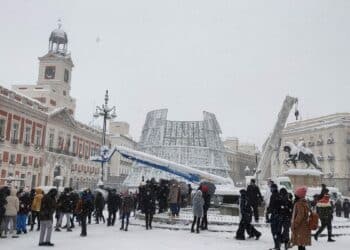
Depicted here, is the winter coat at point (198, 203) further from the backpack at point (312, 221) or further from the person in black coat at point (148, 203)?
the backpack at point (312, 221)

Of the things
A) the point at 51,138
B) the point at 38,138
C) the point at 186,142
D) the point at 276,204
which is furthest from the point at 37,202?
the point at 51,138

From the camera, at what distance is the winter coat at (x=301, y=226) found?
817 centimetres

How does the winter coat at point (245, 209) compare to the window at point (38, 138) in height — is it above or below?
below

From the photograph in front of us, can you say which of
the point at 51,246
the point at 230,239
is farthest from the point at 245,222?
the point at 51,246

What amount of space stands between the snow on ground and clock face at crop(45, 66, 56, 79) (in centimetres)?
5299

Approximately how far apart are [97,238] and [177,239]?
7.58 ft

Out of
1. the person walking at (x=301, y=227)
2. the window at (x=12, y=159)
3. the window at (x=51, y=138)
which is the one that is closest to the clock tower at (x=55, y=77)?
the window at (x=51, y=138)

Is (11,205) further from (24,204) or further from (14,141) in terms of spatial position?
(14,141)

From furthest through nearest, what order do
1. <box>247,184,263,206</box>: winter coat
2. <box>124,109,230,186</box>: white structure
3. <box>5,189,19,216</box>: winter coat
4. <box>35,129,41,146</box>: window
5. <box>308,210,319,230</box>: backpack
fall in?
<box>35,129,41,146</box>: window → <box>124,109,230,186</box>: white structure → <box>247,184,263,206</box>: winter coat → <box>5,189,19,216</box>: winter coat → <box>308,210,319,230</box>: backpack

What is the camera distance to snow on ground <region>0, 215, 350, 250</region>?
10680 millimetres

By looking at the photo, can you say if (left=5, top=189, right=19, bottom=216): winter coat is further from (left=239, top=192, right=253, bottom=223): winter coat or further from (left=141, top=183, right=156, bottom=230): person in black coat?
(left=239, top=192, right=253, bottom=223): winter coat

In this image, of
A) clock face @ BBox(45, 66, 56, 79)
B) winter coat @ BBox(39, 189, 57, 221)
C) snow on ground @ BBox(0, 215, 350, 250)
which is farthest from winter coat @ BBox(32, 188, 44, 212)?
clock face @ BBox(45, 66, 56, 79)

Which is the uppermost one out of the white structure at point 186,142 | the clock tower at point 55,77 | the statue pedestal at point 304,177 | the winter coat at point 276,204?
the clock tower at point 55,77

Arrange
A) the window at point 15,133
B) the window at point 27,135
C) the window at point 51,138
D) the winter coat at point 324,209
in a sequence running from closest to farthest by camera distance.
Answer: the winter coat at point 324,209 → the window at point 15,133 → the window at point 27,135 → the window at point 51,138
